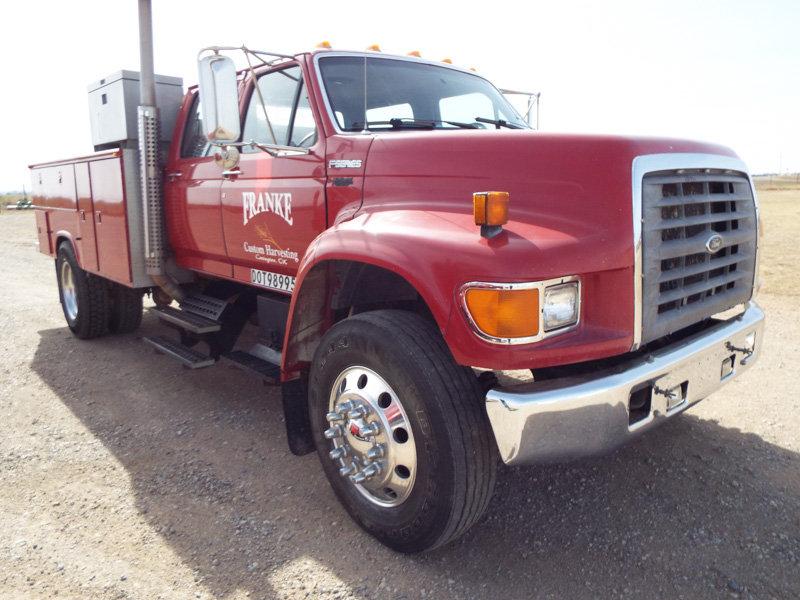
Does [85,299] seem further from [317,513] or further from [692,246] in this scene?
[692,246]

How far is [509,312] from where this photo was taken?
2.08 metres

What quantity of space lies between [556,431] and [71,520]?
88.4 inches

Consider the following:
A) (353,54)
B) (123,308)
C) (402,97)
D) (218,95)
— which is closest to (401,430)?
(218,95)

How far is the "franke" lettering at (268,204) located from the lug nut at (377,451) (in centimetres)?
134

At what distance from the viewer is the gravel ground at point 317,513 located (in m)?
2.42

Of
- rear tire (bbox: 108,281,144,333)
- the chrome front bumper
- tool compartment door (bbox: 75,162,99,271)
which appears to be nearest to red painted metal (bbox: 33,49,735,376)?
the chrome front bumper

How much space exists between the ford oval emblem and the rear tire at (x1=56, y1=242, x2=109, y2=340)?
502 centimetres

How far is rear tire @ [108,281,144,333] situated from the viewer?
5.76 meters

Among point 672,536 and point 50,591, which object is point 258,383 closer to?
point 50,591

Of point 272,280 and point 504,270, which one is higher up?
point 504,270

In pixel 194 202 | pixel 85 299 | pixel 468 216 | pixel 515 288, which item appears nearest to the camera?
pixel 515 288

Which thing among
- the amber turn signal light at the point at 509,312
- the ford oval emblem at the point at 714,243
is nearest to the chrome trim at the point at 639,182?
the ford oval emblem at the point at 714,243

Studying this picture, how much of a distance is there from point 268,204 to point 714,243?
2213 mm

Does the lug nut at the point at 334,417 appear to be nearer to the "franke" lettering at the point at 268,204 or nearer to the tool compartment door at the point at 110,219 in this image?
the "franke" lettering at the point at 268,204
